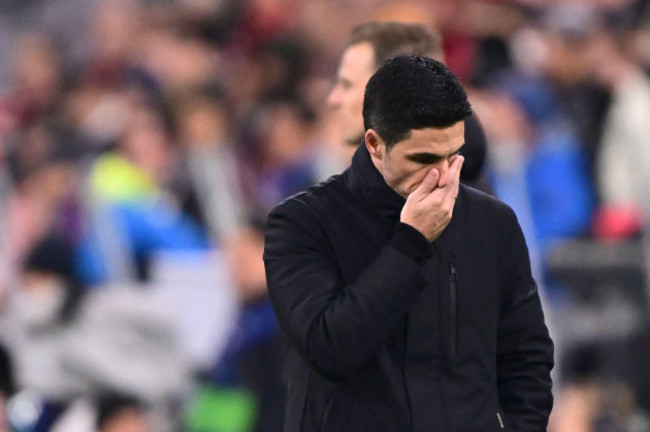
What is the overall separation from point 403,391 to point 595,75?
4710mm

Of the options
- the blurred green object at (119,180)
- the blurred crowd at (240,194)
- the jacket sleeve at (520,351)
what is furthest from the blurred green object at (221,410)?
the jacket sleeve at (520,351)

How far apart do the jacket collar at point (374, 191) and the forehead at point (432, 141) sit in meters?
0.11

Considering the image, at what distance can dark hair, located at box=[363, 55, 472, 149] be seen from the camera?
272 centimetres

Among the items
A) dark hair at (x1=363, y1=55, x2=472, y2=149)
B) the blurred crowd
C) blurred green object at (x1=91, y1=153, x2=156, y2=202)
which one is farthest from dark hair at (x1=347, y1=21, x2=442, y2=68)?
blurred green object at (x1=91, y1=153, x2=156, y2=202)

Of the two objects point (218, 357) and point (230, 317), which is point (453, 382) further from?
point (230, 317)

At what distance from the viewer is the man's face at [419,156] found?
8.94ft

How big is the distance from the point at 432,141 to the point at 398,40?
128 cm

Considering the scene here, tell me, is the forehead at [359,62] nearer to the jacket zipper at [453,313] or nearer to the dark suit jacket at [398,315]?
the dark suit jacket at [398,315]

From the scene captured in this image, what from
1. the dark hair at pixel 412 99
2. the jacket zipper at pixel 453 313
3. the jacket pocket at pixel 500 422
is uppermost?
the dark hair at pixel 412 99

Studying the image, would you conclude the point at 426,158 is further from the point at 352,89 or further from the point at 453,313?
the point at 352,89

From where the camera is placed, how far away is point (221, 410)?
6.58 m

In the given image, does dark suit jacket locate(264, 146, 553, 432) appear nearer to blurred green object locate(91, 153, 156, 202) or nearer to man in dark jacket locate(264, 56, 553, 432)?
man in dark jacket locate(264, 56, 553, 432)

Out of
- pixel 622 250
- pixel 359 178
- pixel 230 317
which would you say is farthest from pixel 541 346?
pixel 230 317

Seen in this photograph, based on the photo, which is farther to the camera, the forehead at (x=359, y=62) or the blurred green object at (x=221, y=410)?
the blurred green object at (x=221, y=410)
